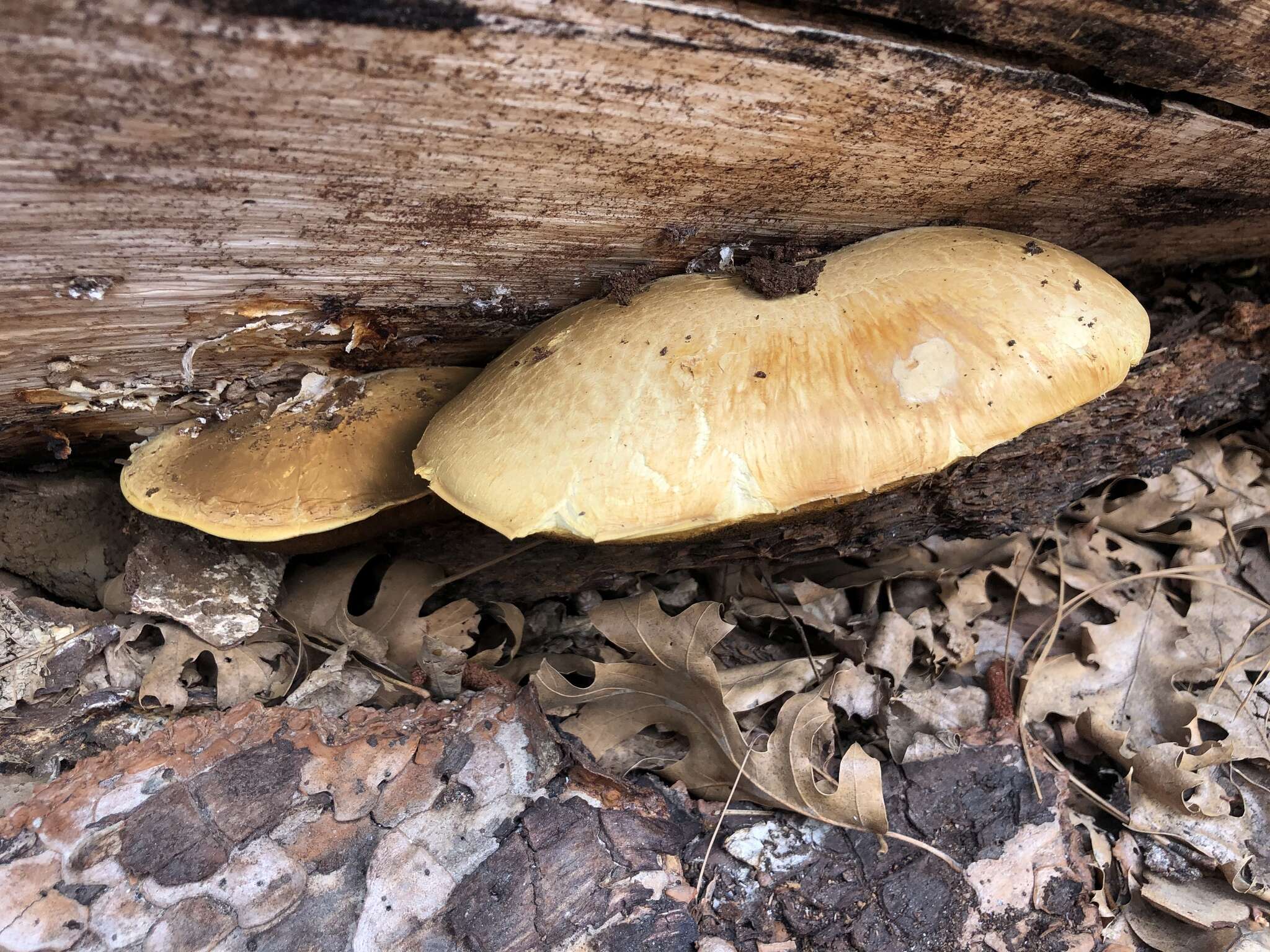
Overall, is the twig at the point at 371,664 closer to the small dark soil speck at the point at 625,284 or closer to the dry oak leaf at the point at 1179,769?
the small dark soil speck at the point at 625,284

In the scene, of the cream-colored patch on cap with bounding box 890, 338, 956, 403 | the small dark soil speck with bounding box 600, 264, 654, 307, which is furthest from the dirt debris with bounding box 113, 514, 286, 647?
the cream-colored patch on cap with bounding box 890, 338, 956, 403

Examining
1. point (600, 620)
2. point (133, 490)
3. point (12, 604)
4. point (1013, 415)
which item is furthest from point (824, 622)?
point (12, 604)

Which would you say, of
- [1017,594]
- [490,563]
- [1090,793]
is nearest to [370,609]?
[490,563]

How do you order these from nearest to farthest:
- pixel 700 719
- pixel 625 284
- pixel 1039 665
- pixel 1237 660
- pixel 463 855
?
pixel 463 855
pixel 625 284
pixel 700 719
pixel 1039 665
pixel 1237 660

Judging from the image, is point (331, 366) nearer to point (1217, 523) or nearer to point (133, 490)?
point (133, 490)

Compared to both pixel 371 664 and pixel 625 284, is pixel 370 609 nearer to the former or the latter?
pixel 371 664

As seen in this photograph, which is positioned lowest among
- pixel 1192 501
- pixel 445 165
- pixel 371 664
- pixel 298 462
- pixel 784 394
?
pixel 371 664

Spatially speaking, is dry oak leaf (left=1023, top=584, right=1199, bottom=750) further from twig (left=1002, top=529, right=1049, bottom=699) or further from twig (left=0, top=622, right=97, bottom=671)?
twig (left=0, top=622, right=97, bottom=671)
